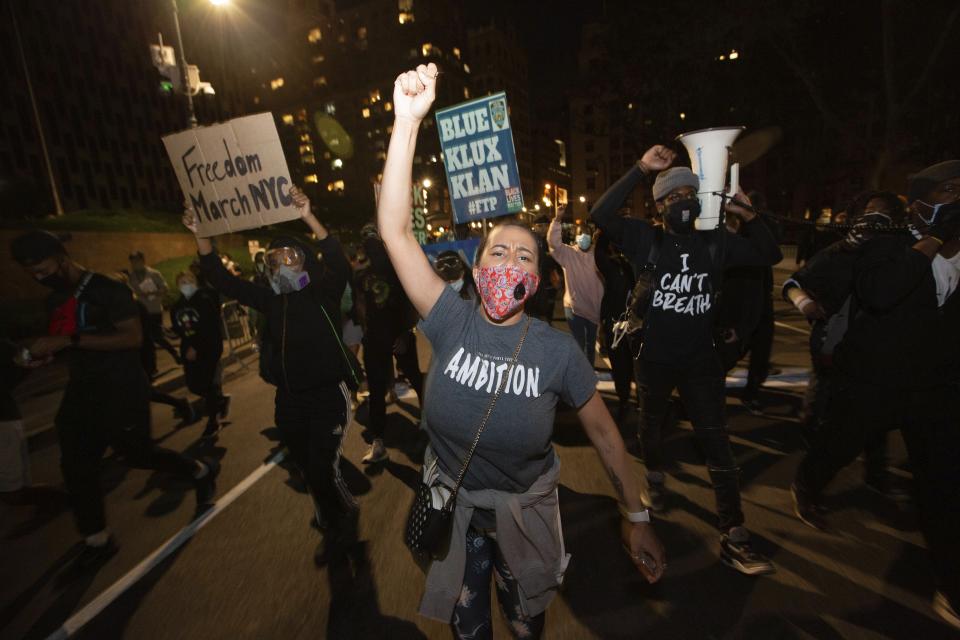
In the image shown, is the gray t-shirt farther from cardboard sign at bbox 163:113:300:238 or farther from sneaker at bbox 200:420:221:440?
sneaker at bbox 200:420:221:440

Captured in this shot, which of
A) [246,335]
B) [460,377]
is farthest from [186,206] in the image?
[246,335]

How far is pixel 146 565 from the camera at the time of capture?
3.17 m

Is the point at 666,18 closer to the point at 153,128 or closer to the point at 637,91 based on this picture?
the point at 637,91

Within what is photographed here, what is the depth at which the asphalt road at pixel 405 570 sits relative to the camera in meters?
2.49

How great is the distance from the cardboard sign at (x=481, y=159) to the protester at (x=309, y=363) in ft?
12.9

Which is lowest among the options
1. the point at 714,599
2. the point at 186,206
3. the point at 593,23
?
the point at 714,599

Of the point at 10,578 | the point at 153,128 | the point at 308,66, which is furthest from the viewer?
the point at 308,66

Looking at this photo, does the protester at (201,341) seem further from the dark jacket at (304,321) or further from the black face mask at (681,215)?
the black face mask at (681,215)

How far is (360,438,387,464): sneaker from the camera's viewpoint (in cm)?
444

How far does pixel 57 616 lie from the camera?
2777 millimetres

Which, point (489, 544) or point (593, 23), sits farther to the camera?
point (593, 23)

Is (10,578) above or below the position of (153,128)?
below

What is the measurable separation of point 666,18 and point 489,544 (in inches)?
775

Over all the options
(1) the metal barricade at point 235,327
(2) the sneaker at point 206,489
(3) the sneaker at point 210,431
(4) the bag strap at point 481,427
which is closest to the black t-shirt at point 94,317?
(2) the sneaker at point 206,489
